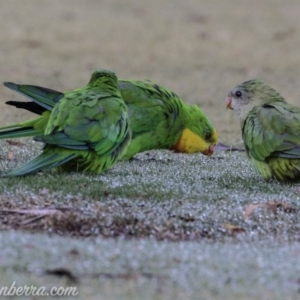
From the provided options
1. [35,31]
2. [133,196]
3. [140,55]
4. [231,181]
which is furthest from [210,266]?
[35,31]

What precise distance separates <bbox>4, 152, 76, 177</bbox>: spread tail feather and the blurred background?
2.83 meters

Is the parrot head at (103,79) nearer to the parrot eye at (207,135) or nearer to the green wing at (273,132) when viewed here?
the green wing at (273,132)

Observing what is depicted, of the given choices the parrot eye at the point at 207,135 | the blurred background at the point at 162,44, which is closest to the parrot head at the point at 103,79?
the parrot eye at the point at 207,135

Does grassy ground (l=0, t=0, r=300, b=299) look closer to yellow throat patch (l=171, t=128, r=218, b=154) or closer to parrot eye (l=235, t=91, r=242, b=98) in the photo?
yellow throat patch (l=171, t=128, r=218, b=154)

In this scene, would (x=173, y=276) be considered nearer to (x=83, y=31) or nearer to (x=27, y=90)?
(x=27, y=90)

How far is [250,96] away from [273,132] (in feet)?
2.24

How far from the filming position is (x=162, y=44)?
33.0 feet

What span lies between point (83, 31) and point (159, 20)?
→ 1.19 metres

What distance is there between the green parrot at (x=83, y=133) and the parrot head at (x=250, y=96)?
1.00 meters

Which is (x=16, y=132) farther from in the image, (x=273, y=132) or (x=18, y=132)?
(x=273, y=132)

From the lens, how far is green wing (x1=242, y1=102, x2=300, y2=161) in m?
4.37

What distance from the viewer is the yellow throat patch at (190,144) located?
17.8ft

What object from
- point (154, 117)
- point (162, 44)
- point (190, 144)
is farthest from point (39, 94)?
point (162, 44)

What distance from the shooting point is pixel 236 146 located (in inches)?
228
